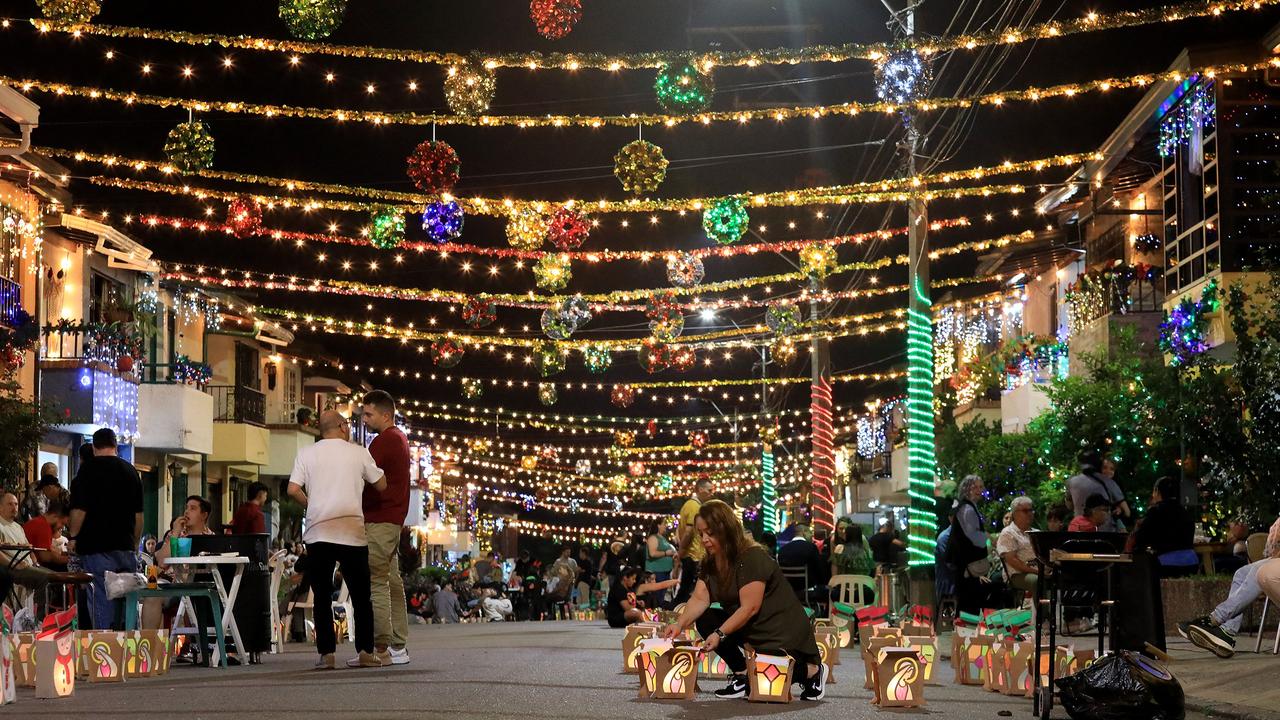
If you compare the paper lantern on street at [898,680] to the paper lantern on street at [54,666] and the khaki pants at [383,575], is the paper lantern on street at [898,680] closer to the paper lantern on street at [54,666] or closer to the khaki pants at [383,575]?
the khaki pants at [383,575]

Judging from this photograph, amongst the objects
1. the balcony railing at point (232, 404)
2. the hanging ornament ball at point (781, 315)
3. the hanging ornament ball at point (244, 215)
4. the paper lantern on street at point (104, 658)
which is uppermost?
the hanging ornament ball at point (244, 215)

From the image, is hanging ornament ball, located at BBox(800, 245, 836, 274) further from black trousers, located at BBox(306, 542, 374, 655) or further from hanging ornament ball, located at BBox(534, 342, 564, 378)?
black trousers, located at BBox(306, 542, 374, 655)

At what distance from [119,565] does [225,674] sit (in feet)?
4.43

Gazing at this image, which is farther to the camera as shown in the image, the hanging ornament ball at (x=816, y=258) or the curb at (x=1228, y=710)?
the hanging ornament ball at (x=816, y=258)

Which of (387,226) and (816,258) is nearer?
(387,226)

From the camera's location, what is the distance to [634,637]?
39.2 ft

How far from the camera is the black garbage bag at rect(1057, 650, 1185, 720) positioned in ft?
28.8

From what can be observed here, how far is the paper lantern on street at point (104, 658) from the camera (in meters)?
11.4

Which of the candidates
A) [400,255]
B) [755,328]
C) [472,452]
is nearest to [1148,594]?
[755,328]

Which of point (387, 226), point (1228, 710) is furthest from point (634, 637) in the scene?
point (387, 226)

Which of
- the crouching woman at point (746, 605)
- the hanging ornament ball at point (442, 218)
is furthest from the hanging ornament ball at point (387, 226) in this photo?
the crouching woman at point (746, 605)

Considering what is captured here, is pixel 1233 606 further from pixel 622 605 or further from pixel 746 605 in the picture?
pixel 622 605

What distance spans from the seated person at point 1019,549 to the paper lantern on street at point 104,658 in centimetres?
721

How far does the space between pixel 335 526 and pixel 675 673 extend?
9.86ft
